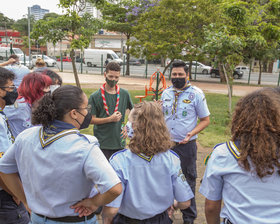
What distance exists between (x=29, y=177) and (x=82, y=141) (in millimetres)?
435

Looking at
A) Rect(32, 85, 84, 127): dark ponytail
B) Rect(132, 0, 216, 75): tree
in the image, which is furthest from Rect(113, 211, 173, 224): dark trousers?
Rect(132, 0, 216, 75): tree

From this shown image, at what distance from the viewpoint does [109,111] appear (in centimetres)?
368

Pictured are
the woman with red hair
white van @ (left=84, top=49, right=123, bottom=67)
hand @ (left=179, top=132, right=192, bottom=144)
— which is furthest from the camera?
white van @ (left=84, top=49, right=123, bottom=67)

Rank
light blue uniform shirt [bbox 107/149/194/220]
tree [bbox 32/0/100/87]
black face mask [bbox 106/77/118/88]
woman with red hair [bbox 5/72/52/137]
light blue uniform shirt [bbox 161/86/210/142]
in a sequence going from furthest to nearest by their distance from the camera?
tree [bbox 32/0/100/87]
black face mask [bbox 106/77/118/88]
light blue uniform shirt [bbox 161/86/210/142]
woman with red hair [bbox 5/72/52/137]
light blue uniform shirt [bbox 107/149/194/220]

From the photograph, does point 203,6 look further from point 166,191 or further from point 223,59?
point 166,191

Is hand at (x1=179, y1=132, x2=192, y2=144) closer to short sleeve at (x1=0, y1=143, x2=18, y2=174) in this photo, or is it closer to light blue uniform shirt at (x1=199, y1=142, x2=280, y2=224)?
light blue uniform shirt at (x1=199, y1=142, x2=280, y2=224)

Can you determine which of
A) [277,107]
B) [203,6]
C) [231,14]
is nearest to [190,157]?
[277,107]

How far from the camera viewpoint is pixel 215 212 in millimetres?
1891

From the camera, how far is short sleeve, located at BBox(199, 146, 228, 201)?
5.57 ft

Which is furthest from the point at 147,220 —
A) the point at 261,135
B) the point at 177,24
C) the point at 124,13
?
the point at 124,13

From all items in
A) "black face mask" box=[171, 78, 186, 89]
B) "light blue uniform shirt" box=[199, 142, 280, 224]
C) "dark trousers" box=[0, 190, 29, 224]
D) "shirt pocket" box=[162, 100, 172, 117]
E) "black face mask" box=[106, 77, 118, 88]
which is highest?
"black face mask" box=[171, 78, 186, 89]

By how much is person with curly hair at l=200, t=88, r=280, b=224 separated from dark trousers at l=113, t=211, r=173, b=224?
56 cm

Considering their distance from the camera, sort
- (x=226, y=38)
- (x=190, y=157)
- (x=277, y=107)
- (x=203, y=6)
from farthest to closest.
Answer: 1. (x=203, y=6)
2. (x=226, y=38)
3. (x=190, y=157)
4. (x=277, y=107)

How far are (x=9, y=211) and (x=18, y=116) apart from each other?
3.40 ft
